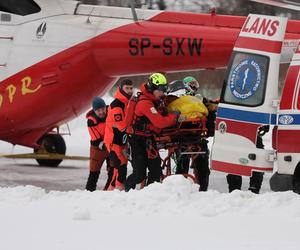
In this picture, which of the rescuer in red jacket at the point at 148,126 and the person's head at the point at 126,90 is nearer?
the rescuer in red jacket at the point at 148,126

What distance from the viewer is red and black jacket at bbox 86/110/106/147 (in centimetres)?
1237

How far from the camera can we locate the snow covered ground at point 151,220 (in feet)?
22.7

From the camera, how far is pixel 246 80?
10.2 metres

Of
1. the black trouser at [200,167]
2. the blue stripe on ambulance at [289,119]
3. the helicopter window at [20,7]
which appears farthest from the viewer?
the helicopter window at [20,7]

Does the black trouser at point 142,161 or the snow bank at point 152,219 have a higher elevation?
the snow bank at point 152,219

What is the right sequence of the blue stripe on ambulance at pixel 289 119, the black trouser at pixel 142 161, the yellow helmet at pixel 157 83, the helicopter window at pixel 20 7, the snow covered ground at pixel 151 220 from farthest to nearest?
the helicopter window at pixel 20 7, the black trouser at pixel 142 161, the yellow helmet at pixel 157 83, the blue stripe on ambulance at pixel 289 119, the snow covered ground at pixel 151 220

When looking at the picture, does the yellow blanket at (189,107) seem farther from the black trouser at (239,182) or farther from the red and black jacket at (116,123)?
the black trouser at (239,182)

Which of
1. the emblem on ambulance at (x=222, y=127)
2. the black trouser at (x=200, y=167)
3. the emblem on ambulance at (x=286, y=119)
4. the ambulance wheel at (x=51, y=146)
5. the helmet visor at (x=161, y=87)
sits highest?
the emblem on ambulance at (x=286, y=119)

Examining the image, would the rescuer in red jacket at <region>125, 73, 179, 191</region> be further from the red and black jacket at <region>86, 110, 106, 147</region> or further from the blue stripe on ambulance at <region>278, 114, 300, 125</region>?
the blue stripe on ambulance at <region>278, 114, 300, 125</region>

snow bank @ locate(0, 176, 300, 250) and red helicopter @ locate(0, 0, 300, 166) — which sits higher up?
snow bank @ locate(0, 176, 300, 250)

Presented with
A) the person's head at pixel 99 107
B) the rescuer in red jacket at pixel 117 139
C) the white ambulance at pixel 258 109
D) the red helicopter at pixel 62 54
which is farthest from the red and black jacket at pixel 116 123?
the red helicopter at pixel 62 54

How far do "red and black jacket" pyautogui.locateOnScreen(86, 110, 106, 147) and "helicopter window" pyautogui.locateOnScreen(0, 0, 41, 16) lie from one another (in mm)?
4352

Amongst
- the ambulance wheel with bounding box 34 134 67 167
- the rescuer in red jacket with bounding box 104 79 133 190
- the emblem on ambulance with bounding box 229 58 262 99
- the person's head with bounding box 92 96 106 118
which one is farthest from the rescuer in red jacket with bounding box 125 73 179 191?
the ambulance wheel with bounding box 34 134 67 167

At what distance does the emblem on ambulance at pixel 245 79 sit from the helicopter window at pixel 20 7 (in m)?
6.70
